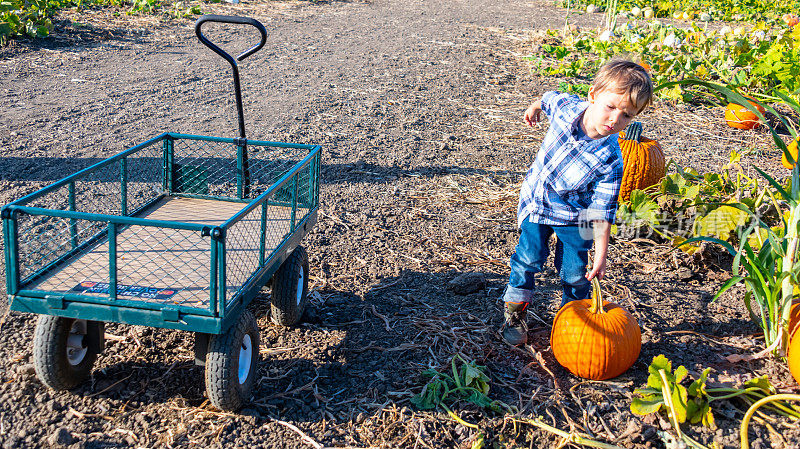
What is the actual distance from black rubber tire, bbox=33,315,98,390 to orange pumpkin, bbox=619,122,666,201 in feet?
10.7

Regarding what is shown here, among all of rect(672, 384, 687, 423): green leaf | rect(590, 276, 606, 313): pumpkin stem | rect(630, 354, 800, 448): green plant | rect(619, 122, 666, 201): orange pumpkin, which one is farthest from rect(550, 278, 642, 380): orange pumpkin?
rect(619, 122, 666, 201): orange pumpkin

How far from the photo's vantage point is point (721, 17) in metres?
13.6

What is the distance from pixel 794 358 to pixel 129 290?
258cm

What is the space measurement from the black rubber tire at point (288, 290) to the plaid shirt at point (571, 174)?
103cm

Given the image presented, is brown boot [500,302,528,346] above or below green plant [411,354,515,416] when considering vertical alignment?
above

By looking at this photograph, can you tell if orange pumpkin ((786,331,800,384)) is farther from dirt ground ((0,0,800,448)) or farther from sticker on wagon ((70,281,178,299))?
sticker on wagon ((70,281,178,299))

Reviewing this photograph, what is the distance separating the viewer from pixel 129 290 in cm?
234

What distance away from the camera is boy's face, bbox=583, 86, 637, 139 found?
2.49 meters

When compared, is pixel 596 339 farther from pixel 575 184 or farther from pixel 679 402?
pixel 575 184

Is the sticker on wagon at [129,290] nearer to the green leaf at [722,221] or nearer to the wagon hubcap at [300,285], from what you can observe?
the wagon hubcap at [300,285]

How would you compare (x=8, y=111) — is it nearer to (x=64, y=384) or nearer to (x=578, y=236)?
(x=64, y=384)

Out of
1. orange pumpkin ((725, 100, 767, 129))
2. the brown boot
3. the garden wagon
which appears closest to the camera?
the garden wagon

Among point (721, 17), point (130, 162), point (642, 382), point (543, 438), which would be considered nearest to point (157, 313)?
point (543, 438)

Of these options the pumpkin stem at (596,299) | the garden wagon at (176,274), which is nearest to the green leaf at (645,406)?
the pumpkin stem at (596,299)
